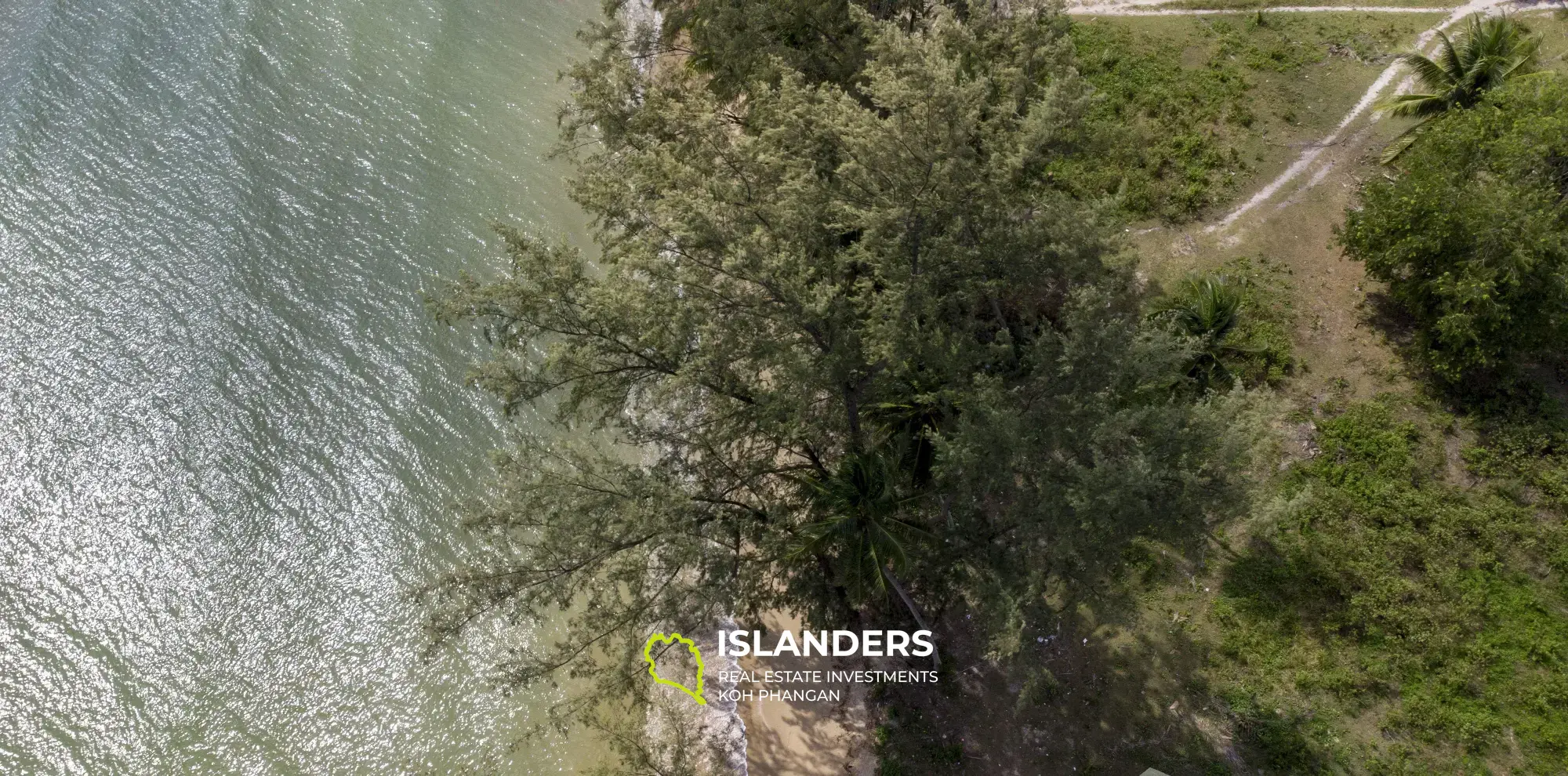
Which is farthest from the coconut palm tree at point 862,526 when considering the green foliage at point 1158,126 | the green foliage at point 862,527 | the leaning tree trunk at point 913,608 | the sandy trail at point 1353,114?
the sandy trail at point 1353,114

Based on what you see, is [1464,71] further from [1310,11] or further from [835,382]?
[835,382]

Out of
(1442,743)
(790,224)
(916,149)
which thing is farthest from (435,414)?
(1442,743)

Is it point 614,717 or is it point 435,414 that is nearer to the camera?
point 614,717

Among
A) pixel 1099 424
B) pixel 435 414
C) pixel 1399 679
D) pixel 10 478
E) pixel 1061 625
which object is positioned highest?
pixel 1099 424

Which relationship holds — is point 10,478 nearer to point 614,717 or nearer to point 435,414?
point 435,414

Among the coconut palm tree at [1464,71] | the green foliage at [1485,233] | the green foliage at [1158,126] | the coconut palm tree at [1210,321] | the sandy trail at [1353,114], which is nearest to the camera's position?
the green foliage at [1485,233]

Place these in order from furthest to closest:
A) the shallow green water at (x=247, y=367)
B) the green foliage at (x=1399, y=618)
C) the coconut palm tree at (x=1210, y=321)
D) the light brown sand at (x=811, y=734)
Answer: the coconut palm tree at (x=1210, y=321)
the shallow green water at (x=247, y=367)
the light brown sand at (x=811, y=734)
the green foliage at (x=1399, y=618)

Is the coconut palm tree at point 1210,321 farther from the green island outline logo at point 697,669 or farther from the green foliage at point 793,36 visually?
the green island outline logo at point 697,669

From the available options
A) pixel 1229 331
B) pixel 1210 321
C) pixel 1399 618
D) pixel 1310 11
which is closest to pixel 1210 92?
pixel 1310 11
